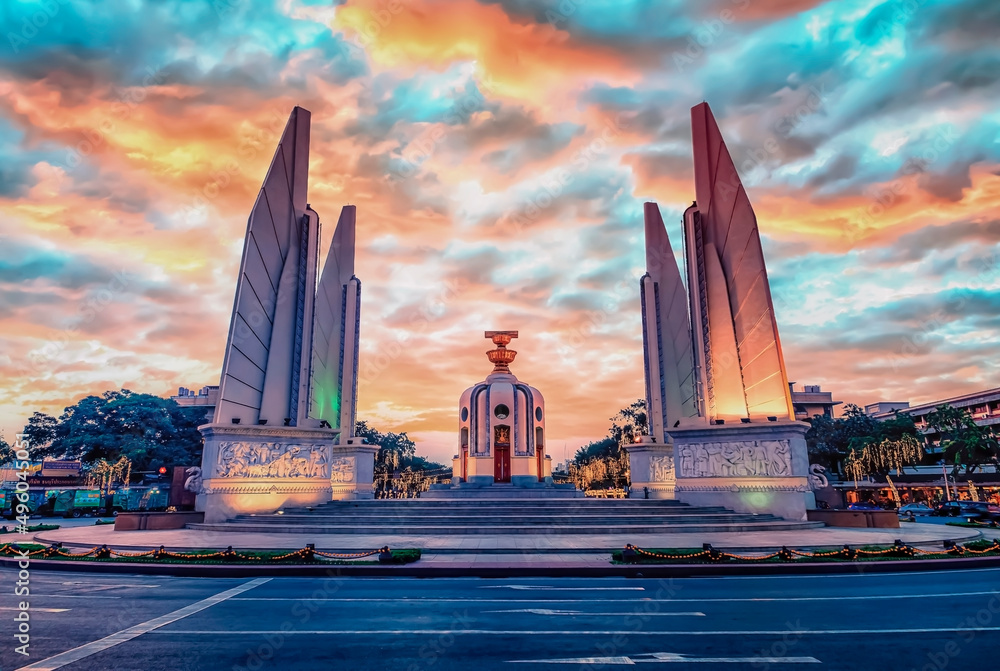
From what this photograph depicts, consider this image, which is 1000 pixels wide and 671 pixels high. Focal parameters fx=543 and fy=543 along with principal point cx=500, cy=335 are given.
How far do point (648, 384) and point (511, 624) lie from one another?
95.9ft

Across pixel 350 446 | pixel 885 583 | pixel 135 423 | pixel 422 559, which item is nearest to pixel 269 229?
pixel 350 446

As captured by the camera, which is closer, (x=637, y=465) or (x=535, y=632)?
(x=535, y=632)

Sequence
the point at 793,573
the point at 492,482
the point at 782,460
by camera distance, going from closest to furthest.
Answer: the point at 793,573 < the point at 782,460 < the point at 492,482

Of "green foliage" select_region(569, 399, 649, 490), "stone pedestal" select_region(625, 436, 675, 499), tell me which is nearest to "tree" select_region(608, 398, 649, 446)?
"green foliage" select_region(569, 399, 649, 490)

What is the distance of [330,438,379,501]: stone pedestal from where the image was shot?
101ft

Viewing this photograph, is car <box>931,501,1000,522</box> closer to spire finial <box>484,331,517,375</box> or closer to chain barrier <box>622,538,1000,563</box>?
chain barrier <box>622,538,1000,563</box>

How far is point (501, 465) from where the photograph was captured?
41.4m

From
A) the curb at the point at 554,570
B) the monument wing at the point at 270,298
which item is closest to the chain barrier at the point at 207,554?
the curb at the point at 554,570

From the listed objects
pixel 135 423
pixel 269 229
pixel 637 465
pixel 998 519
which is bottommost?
pixel 998 519

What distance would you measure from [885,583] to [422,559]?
947cm

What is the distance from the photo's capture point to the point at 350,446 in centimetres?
3158

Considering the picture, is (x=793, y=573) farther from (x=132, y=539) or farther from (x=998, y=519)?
(x=998, y=519)

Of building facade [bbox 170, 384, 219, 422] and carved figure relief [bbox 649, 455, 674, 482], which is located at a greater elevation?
building facade [bbox 170, 384, 219, 422]

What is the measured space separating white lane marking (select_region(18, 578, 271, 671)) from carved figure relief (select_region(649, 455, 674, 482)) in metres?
26.0
